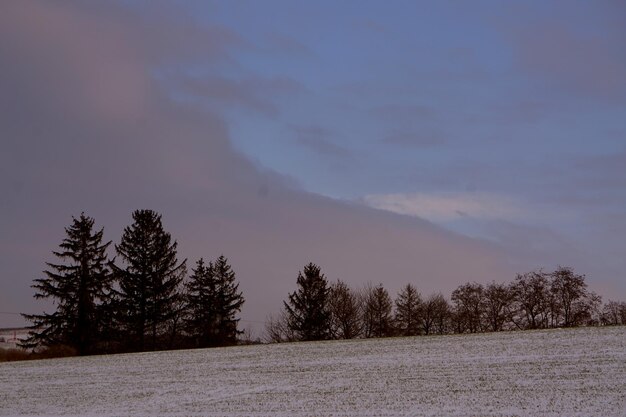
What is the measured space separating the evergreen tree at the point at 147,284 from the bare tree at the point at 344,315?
2544 centimetres

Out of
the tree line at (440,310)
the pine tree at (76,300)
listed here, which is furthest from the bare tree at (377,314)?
the pine tree at (76,300)

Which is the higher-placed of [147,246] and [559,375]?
[147,246]

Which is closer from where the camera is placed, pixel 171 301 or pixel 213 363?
pixel 213 363

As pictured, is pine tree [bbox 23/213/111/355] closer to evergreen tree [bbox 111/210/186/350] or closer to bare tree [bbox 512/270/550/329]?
evergreen tree [bbox 111/210/186/350]

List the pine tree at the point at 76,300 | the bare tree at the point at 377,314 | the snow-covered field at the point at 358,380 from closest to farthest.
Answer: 1. the snow-covered field at the point at 358,380
2. the pine tree at the point at 76,300
3. the bare tree at the point at 377,314

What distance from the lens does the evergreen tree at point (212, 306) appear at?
76.8m

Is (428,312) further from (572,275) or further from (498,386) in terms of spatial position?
(498,386)

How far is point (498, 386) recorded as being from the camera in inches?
1144

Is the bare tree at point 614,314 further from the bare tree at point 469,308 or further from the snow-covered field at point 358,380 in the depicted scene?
the snow-covered field at point 358,380

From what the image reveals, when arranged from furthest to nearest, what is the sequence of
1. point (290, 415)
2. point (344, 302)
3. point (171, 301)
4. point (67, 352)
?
point (344, 302) < point (171, 301) < point (67, 352) < point (290, 415)

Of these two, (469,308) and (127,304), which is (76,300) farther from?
(469,308)

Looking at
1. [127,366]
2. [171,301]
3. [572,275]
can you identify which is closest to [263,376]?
[127,366]

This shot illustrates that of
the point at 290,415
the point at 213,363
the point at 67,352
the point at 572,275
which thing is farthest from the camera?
the point at 572,275

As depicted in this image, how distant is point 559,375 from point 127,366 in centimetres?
2671
